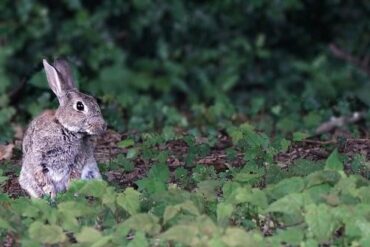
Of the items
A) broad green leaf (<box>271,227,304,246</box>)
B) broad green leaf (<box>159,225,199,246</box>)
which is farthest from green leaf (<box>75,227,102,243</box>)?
broad green leaf (<box>271,227,304,246</box>)

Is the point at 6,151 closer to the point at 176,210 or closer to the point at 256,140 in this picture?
the point at 256,140

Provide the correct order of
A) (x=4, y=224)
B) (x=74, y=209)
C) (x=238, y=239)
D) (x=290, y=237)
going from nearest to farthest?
(x=238, y=239)
(x=290, y=237)
(x=4, y=224)
(x=74, y=209)

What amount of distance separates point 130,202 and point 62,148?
1.31 metres

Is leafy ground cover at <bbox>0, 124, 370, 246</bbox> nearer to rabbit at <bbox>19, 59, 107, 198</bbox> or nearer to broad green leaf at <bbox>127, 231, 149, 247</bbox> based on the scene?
broad green leaf at <bbox>127, 231, 149, 247</bbox>

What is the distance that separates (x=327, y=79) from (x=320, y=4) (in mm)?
1664

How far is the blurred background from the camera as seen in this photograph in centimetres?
1279

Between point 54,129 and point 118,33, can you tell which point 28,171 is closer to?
point 54,129

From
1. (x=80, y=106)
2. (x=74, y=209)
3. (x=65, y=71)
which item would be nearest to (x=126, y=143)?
(x=65, y=71)

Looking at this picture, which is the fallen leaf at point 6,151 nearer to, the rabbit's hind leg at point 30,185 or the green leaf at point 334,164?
the rabbit's hind leg at point 30,185

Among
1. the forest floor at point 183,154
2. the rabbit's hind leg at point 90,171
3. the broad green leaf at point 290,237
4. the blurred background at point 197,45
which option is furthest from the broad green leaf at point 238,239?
the blurred background at point 197,45

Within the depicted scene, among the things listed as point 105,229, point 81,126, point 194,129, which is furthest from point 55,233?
point 194,129

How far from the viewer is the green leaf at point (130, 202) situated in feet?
21.0

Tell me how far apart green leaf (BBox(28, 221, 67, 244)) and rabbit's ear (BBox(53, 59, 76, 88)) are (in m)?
2.18

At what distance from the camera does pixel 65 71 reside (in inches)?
324
